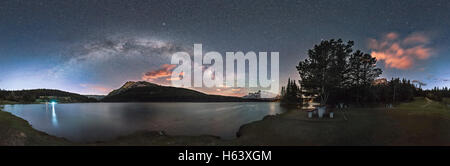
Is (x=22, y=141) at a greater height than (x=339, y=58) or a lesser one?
lesser

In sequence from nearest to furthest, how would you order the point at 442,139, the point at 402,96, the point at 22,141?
the point at 442,139
the point at 22,141
the point at 402,96

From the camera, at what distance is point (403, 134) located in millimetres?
11234

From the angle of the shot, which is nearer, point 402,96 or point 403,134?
point 403,134

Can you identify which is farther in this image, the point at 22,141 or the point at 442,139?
the point at 22,141

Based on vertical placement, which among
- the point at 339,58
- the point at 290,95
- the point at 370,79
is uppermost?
the point at 339,58
